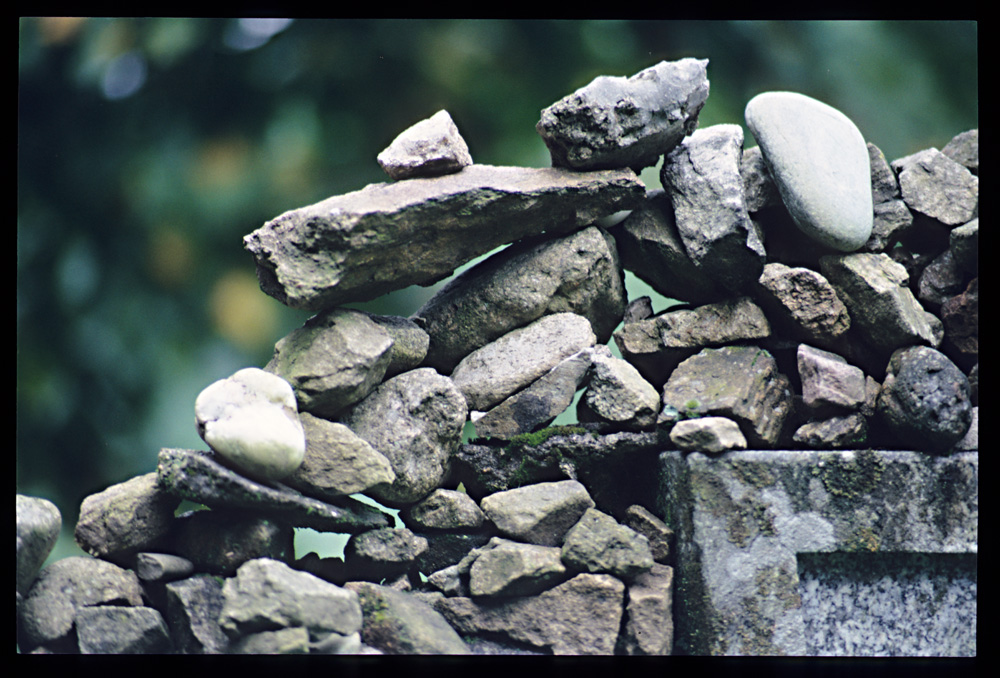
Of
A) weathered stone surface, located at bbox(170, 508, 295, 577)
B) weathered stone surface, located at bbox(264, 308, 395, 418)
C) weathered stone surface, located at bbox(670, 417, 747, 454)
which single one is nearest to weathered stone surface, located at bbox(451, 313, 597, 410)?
weathered stone surface, located at bbox(264, 308, 395, 418)

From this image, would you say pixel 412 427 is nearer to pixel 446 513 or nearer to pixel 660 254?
pixel 446 513

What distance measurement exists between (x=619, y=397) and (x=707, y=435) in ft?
0.86

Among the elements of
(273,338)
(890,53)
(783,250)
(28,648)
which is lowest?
(28,648)

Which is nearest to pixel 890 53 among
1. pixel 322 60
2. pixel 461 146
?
pixel 461 146

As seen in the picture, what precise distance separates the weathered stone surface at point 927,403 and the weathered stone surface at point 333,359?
1.35 m

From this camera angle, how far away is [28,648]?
178 centimetres

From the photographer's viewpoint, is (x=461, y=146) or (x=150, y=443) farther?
(x=150, y=443)

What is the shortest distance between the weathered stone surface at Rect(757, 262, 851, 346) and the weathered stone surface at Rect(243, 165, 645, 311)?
1.53 feet

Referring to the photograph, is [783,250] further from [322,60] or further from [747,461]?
[322,60]

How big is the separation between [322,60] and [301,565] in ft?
6.22

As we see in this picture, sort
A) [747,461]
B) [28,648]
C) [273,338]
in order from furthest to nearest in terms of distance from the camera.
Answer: [273,338], [747,461], [28,648]

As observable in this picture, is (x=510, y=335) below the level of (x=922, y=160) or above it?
below

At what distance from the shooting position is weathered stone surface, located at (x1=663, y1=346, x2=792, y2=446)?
2.00 metres

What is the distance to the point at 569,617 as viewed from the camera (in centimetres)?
189
